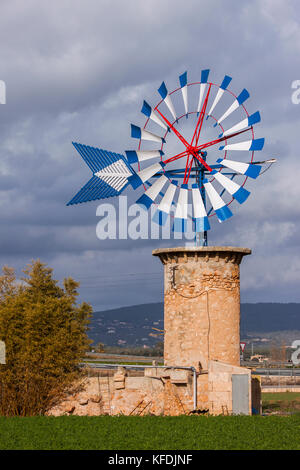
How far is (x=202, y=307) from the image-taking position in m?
23.5

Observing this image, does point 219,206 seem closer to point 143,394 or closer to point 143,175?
point 143,175

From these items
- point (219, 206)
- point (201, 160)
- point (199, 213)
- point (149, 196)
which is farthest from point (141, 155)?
point (219, 206)

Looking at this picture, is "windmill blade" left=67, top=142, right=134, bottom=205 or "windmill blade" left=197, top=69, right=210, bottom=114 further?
"windmill blade" left=197, top=69, right=210, bottom=114

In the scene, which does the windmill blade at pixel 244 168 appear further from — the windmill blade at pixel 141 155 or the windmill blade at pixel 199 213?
the windmill blade at pixel 141 155

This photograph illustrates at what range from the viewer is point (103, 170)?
2439 centimetres

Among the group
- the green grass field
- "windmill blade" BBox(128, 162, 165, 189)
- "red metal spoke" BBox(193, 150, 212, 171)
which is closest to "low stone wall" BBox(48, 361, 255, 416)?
the green grass field

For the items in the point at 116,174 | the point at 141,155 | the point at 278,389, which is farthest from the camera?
the point at 278,389

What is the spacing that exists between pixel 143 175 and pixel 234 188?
3.27 m

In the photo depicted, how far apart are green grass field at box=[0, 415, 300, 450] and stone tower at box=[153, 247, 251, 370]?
11.4 feet

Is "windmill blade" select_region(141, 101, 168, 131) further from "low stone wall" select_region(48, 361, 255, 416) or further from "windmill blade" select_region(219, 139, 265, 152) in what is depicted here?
"low stone wall" select_region(48, 361, 255, 416)

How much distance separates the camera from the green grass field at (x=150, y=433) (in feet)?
53.8

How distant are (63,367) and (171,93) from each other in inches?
424

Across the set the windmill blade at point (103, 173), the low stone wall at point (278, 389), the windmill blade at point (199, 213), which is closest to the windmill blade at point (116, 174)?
the windmill blade at point (103, 173)

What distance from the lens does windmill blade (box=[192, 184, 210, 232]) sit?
79.4 ft
